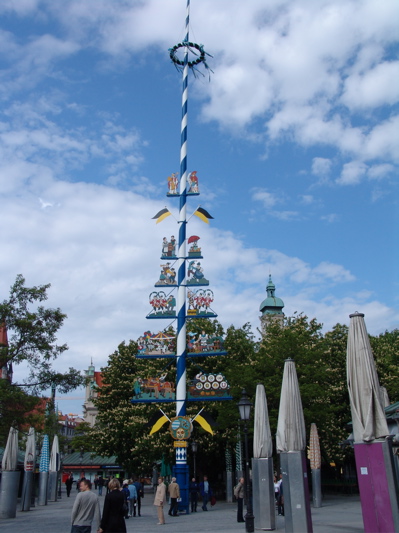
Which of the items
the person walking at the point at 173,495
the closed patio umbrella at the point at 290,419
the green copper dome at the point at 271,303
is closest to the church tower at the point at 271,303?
the green copper dome at the point at 271,303

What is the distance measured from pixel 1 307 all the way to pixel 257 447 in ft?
37.7

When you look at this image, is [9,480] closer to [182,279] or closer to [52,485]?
[182,279]

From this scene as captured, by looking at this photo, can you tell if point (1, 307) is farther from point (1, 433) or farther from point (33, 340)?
point (1, 433)

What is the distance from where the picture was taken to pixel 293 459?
1339 cm

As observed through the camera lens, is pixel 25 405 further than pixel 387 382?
No

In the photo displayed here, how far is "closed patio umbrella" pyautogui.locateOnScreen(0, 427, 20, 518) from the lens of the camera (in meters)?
20.4

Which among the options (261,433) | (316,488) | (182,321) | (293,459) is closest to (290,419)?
(293,459)

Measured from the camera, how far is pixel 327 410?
94.4ft

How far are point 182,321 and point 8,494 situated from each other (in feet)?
39.4

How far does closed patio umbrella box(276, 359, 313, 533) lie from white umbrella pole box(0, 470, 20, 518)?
12110mm

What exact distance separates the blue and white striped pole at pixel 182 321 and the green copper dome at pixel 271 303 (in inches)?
3031

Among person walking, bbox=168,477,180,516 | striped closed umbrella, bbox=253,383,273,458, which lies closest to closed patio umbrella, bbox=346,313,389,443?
striped closed umbrella, bbox=253,383,273,458

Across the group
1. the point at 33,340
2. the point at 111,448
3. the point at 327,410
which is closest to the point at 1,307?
the point at 33,340

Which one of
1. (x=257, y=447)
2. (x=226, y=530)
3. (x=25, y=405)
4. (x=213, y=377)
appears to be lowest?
(x=226, y=530)
